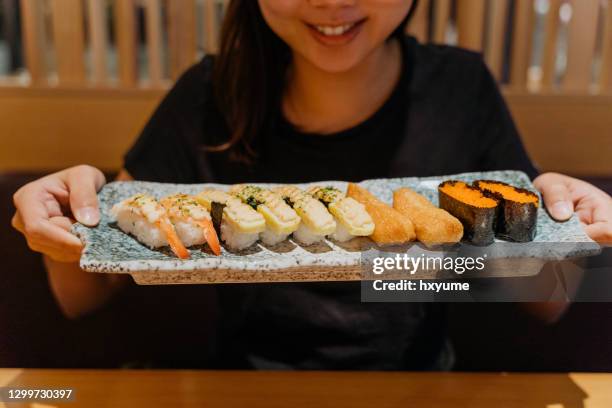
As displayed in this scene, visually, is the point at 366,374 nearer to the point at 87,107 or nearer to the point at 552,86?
the point at 87,107

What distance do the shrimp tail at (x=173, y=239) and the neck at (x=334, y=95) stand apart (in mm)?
601

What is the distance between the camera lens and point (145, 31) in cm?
254

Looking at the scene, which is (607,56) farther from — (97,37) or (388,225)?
(97,37)

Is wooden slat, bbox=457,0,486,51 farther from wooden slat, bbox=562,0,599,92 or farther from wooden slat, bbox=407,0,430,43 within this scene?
wooden slat, bbox=562,0,599,92

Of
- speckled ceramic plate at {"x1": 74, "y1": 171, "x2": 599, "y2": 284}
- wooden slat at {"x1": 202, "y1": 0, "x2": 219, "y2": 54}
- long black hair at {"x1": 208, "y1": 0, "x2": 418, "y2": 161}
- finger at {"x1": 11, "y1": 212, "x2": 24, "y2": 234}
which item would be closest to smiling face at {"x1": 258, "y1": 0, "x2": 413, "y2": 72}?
long black hair at {"x1": 208, "y1": 0, "x2": 418, "y2": 161}

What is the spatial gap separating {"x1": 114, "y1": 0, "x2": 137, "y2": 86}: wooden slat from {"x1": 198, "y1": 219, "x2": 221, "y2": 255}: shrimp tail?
1.47 metres

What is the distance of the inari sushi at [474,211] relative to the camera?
1.11 metres

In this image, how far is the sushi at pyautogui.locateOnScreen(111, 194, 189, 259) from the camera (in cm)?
109

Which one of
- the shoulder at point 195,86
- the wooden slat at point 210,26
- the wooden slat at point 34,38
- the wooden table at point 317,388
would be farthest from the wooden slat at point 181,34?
the wooden table at point 317,388

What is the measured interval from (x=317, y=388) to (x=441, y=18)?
6.03 feet

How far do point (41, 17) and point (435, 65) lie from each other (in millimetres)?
1544

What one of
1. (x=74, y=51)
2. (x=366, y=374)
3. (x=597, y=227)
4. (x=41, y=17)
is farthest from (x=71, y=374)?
(x=41, y=17)

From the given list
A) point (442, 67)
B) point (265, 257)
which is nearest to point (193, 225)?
point (265, 257)

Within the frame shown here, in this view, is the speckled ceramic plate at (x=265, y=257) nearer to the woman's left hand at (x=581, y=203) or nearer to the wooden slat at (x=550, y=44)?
the woman's left hand at (x=581, y=203)
